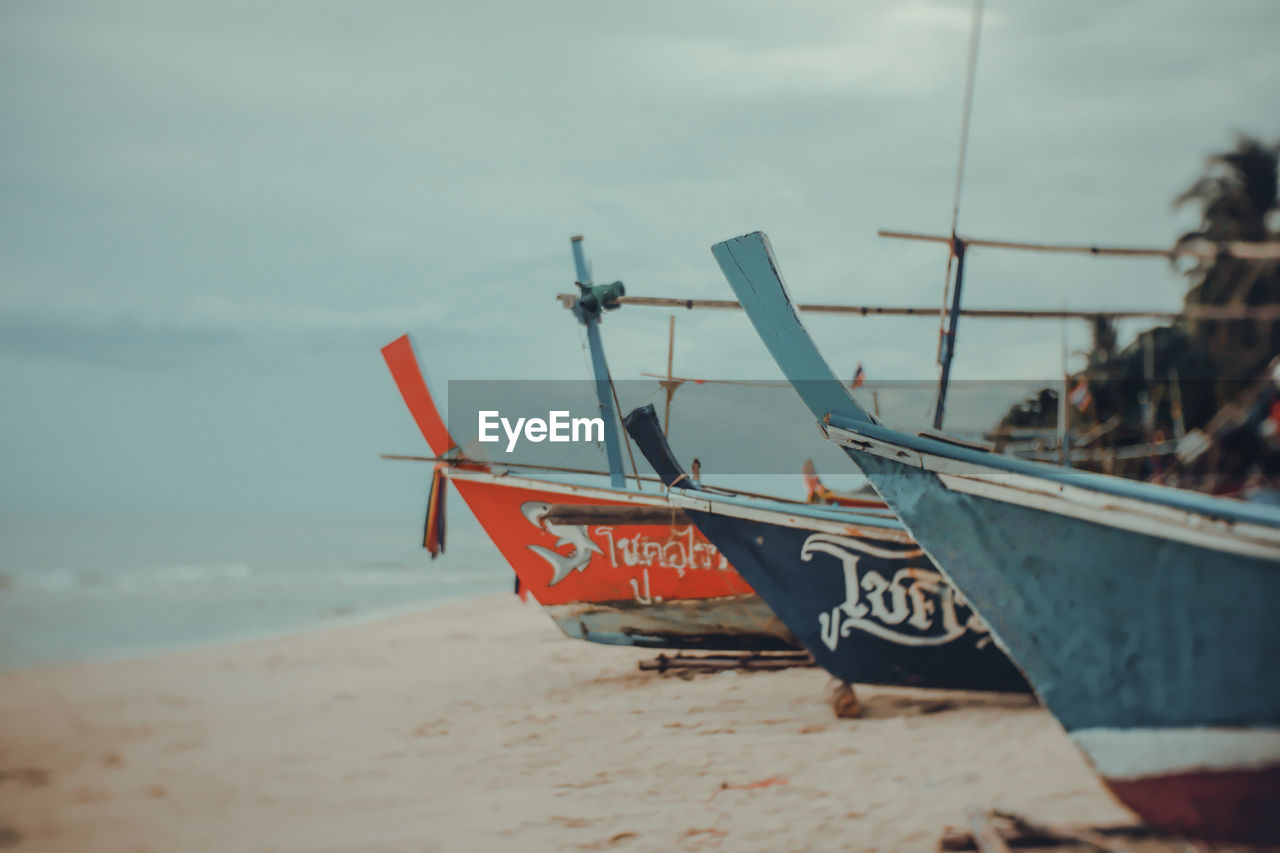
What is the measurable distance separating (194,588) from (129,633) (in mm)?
6835

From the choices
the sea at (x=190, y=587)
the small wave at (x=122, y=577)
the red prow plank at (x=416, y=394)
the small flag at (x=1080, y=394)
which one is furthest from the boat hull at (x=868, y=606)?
the small wave at (x=122, y=577)

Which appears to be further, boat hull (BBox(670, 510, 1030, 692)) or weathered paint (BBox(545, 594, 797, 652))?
weathered paint (BBox(545, 594, 797, 652))

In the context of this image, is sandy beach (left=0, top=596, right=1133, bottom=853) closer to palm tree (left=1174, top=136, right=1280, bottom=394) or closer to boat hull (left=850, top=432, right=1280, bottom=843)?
boat hull (left=850, top=432, right=1280, bottom=843)

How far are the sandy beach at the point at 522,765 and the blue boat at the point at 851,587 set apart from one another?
1.24 feet

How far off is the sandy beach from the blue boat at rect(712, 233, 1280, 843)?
1.16 m

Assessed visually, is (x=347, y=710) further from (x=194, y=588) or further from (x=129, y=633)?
(x=194, y=588)

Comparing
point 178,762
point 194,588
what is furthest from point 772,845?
point 194,588

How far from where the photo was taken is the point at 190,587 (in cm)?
1833

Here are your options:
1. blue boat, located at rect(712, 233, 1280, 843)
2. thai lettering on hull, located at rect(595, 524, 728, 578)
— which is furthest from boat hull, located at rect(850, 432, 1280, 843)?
thai lettering on hull, located at rect(595, 524, 728, 578)

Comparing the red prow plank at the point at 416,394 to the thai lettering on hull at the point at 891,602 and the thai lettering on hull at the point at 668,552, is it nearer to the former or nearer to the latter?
the thai lettering on hull at the point at 668,552

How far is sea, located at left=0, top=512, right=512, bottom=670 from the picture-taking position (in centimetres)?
1168

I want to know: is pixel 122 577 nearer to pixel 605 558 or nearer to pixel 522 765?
pixel 605 558

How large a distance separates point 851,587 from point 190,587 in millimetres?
18319

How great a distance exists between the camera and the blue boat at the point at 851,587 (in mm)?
4969
